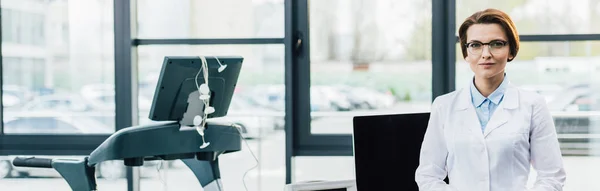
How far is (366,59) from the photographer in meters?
3.09

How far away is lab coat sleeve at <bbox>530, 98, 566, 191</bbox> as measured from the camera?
1242mm

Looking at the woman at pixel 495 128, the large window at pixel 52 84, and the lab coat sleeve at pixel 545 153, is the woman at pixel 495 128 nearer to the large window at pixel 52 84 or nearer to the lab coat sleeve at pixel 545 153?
the lab coat sleeve at pixel 545 153

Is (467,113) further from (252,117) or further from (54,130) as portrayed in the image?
(54,130)

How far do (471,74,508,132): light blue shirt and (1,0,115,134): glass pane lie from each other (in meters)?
2.32

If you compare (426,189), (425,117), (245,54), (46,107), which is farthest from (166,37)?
(426,189)

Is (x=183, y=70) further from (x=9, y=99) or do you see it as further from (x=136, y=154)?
(x=9, y=99)

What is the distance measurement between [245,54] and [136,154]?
1.25 m

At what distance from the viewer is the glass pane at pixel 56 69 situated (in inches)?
125

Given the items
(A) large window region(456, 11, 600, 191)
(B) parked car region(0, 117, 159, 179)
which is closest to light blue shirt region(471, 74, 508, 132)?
(A) large window region(456, 11, 600, 191)

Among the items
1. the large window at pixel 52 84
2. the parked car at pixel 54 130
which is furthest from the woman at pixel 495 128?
the large window at pixel 52 84

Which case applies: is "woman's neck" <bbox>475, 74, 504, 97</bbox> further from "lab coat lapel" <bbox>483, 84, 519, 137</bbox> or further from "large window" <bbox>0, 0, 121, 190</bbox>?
"large window" <bbox>0, 0, 121, 190</bbox>

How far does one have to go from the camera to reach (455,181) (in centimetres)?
136

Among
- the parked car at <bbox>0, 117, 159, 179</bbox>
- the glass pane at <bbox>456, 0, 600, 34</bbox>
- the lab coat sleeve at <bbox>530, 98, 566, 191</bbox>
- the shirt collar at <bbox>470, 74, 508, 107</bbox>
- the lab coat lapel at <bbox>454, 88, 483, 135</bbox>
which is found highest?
the glass pane at <bbox>456, 0, 600, 34</bbox>

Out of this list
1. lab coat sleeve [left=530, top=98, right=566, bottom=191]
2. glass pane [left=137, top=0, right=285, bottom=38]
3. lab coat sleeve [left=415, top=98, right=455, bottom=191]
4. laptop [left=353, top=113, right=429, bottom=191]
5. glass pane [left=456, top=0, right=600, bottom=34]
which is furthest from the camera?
glass pane [left=137, top=0, right=285, bottom=38]
